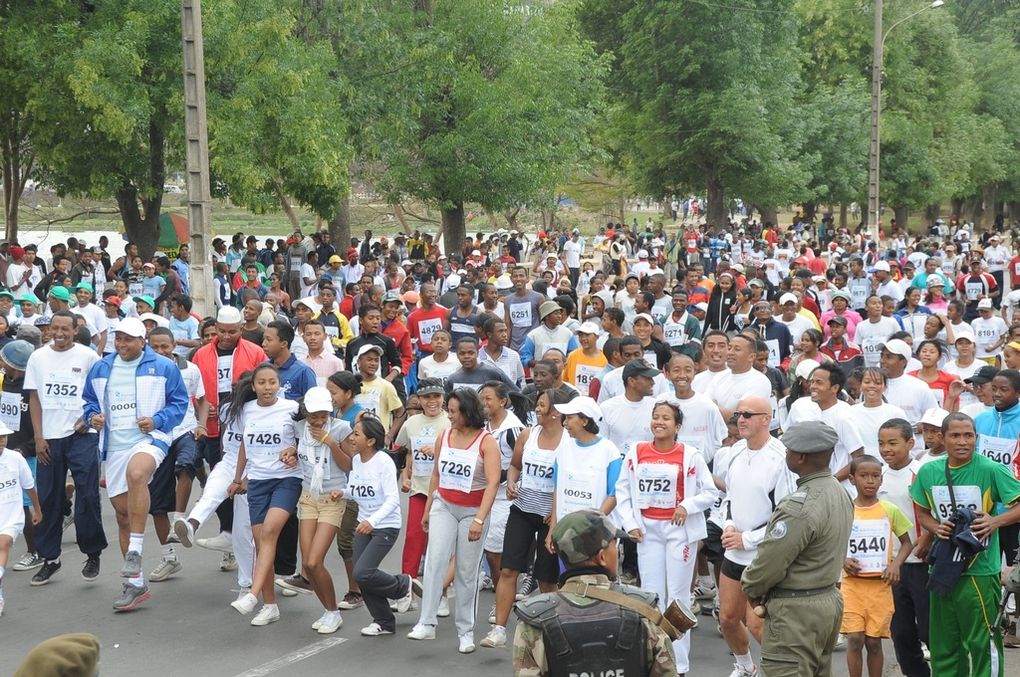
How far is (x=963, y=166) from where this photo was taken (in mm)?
55031

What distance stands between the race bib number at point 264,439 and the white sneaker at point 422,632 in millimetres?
1516

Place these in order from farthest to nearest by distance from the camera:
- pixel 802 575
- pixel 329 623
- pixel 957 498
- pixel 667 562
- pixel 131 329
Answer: pixel 131 329
pixel 329 623
pixel 667 562
pixel 957 498
pixel 802 575

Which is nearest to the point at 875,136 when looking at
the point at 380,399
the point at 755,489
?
the point at 380,399

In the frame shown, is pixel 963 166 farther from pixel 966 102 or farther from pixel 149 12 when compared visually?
pixel 149 12

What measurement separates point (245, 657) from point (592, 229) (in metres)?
60.5

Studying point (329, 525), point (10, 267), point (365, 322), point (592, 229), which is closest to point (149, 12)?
point (10, 267)

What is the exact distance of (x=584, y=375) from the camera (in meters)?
11.7

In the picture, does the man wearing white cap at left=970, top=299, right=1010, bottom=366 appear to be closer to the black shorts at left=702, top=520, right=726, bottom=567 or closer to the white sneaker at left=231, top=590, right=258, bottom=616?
the black shorts at left=702, top=520, right=726, bottom=567

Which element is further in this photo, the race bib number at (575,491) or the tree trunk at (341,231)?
the tree trunk at (341,231)

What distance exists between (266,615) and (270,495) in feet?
2.73

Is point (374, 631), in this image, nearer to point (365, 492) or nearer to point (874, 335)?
point (365, 492)

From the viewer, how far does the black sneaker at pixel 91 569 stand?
32.0ft

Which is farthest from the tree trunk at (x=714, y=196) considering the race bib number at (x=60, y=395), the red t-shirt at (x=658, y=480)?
the red t-shirt at (x=658, y=480)

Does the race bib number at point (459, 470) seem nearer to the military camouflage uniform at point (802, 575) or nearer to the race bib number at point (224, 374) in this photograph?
the military camouflage uniform at point (802, 575)
